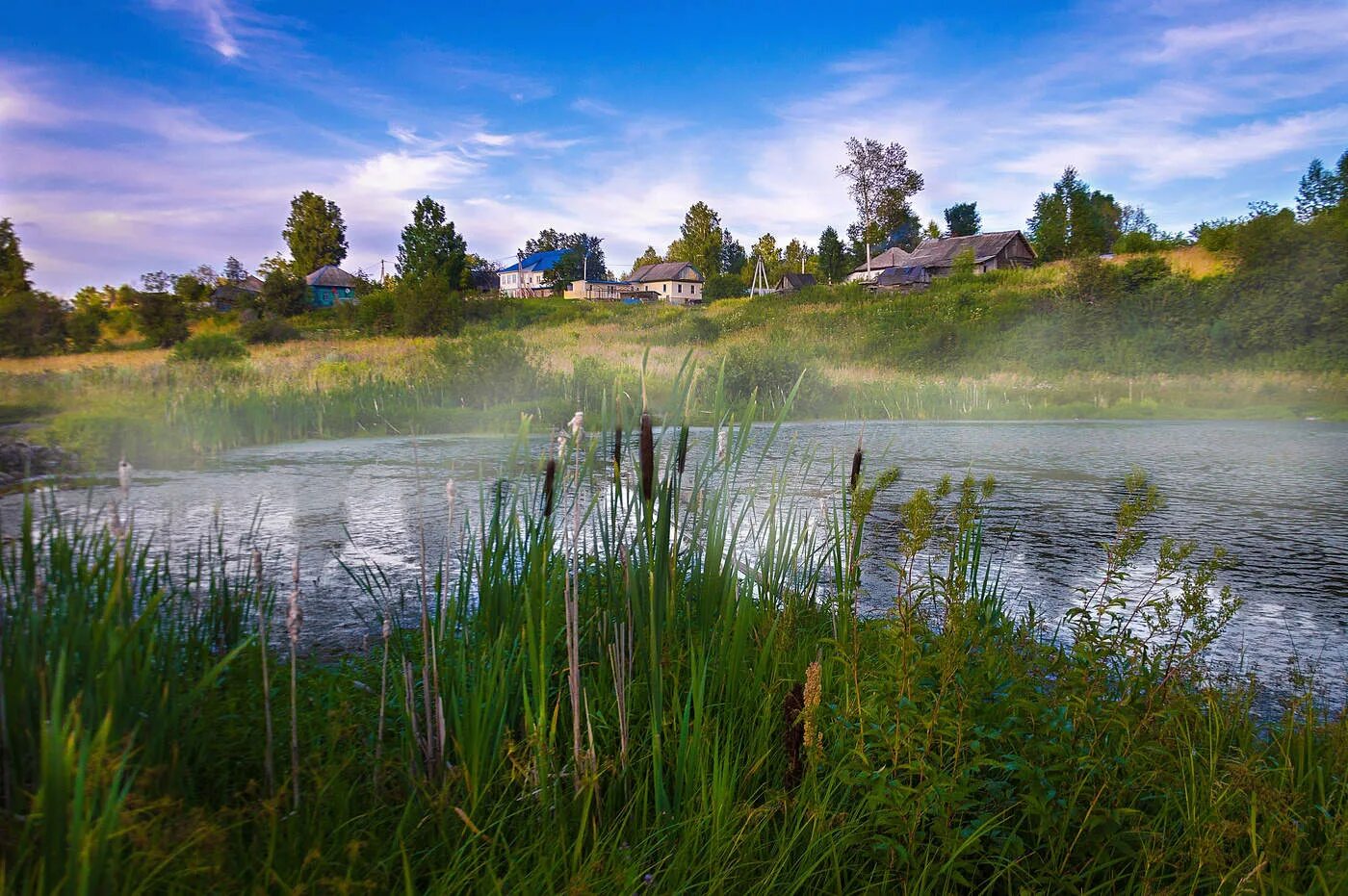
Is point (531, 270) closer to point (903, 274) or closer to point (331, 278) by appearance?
point (903, 274)

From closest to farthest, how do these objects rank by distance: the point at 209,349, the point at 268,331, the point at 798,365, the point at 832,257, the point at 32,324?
the point at 32,324
the point at 209,349
the point at 798,365
the point at 268,331
the point at 832,257

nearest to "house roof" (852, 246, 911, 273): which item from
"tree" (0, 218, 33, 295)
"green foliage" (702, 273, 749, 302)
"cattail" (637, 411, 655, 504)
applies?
"green foliage" (702, 273, 749, 302)

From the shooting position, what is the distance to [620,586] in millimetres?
1600

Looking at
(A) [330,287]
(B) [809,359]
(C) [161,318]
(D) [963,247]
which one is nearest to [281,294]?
(C) [161,318]

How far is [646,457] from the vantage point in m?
1.14

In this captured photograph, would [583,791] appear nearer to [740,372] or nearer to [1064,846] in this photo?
[1064,846]

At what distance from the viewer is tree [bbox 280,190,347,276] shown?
11523 mm

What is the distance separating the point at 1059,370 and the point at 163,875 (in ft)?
53.8

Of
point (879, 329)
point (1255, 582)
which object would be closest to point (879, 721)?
point (1255, 582)

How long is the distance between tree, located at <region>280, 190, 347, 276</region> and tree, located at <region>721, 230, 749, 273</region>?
48137 mm

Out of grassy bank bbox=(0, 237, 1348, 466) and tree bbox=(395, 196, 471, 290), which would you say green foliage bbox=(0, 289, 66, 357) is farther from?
tree bbox=(395, 196, 471, 290)

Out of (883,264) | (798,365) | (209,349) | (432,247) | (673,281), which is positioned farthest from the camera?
(673,281)

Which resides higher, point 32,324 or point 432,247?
point 432,247

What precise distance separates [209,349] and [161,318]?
2.52 ft
